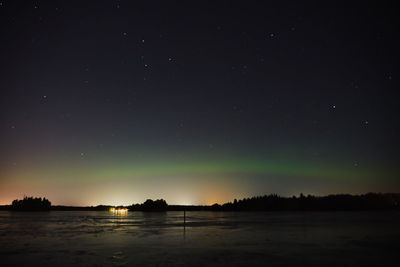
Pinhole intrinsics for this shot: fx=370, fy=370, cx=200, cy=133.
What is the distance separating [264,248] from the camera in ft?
84.2

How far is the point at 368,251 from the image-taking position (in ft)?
79.7

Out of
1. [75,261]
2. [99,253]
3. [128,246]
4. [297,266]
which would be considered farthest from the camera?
[128,246]

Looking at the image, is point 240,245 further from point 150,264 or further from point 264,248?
point 150,264

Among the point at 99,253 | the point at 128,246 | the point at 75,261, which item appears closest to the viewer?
the point at 75,261

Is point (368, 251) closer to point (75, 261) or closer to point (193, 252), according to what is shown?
point (193, 252)

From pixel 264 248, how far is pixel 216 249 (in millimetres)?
3472

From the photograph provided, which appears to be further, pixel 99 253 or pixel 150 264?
pixel 99 253

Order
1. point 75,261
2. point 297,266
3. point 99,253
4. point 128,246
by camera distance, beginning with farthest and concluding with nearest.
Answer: point 128,246, point 99,253, point 75,261, point 297,266

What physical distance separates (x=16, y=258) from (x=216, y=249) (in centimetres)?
1214

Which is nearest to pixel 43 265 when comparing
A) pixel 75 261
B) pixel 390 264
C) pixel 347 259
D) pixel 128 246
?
pixel 75 261

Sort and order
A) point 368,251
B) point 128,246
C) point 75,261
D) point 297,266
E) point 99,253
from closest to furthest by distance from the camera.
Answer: point 297,266, point 75,261, point 99,253, point 368,251, point 128,246

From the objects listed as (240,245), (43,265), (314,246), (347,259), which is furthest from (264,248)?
(43,265)

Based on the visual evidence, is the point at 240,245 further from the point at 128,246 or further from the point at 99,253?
the point at 99,253

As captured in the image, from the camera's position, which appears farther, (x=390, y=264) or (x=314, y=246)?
(x=314, y=246)
